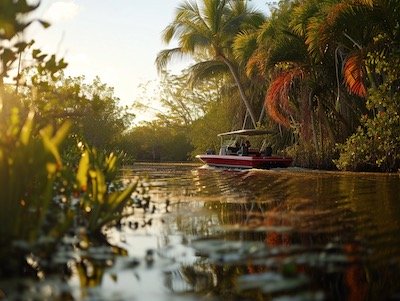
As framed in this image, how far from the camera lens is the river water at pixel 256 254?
3195 millimetres

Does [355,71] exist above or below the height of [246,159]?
above

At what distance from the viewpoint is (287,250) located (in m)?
4.38

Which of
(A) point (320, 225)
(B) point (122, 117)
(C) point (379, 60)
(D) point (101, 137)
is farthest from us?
(B) point (122, 117)

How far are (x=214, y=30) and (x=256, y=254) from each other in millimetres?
28678

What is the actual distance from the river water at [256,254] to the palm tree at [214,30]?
24.3m

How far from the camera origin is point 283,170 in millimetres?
21953

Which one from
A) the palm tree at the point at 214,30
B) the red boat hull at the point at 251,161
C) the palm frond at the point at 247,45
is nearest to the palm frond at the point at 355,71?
the red boat hull at the point at 251,161

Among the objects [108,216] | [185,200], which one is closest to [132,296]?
[108,216]

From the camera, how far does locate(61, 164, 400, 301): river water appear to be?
3.20m

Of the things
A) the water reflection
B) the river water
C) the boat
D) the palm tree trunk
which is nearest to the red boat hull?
the boat

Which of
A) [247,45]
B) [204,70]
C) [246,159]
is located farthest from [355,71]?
[204,70]

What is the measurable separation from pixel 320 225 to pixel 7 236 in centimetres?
348

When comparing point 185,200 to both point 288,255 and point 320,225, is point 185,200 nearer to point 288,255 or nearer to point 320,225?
point 320,225

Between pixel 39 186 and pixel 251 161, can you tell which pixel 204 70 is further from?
pixel 39 186
